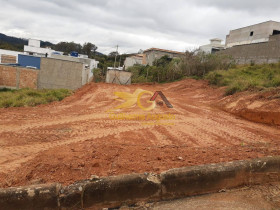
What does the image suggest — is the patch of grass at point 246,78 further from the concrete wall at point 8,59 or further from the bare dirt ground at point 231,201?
the concrete wall at point 8,59

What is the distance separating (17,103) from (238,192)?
9.21 metres

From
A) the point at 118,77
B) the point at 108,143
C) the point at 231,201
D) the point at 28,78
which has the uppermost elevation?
the point at 118,77

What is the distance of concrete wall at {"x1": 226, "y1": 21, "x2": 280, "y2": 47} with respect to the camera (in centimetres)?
2498

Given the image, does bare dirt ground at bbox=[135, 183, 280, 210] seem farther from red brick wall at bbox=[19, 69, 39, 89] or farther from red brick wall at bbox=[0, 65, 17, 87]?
red brick wall at bbox=[0, 65, 17, 87]

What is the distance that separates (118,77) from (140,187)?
59.7 feet

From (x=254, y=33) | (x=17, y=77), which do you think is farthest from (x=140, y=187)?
(x=254, y=33)

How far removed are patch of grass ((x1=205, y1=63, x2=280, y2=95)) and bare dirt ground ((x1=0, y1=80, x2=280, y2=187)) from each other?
3897 mm

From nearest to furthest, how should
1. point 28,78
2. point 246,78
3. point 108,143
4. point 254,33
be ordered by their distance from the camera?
1. point 108,143
2. point 246,78
3. point 28,78
4. point 254,33

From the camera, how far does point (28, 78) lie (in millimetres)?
14883

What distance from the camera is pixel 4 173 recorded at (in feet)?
10.7

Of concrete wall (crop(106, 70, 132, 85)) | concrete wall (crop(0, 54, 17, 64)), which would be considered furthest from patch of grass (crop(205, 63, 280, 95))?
concrete wall (crop(0, 54, 17, 64))

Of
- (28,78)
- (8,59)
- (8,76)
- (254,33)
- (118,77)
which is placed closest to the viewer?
(8,76)

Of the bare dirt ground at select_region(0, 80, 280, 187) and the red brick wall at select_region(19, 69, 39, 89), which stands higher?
the red brick wall at select_region(19, 69, 39, 89)

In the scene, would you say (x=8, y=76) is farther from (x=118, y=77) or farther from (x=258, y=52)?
(x=258, y=52)
